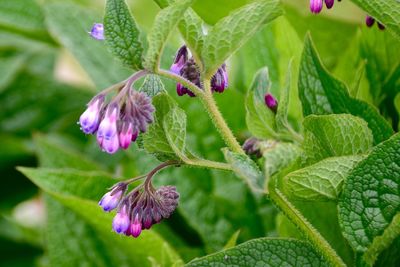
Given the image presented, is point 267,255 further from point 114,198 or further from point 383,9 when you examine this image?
point 383,9

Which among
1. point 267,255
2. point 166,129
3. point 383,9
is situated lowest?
point 267,255

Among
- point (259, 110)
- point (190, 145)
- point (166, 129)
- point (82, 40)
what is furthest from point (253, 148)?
point (82, 40)

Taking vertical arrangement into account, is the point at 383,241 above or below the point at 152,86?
below

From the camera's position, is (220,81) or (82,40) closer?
(220,81)

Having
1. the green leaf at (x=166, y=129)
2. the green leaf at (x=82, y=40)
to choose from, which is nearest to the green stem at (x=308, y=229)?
the green leaf at (x=166, y=129)

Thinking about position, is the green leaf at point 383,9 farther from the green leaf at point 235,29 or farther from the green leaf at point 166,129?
the green leaf at point 166,129

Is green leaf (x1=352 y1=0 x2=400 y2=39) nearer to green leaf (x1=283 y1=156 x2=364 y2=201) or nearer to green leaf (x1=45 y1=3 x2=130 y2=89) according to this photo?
green leaf (x1=283 y1=156 x2=364 y2=201)

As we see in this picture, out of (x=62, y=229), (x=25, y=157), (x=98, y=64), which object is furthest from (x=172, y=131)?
(x=25, y=157)

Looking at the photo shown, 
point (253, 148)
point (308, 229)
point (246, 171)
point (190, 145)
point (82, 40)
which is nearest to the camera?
point (246, 171)
